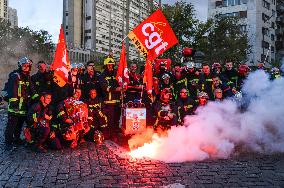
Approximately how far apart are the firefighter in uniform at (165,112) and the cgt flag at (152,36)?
3.62 ft

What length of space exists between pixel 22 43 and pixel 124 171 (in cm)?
3887

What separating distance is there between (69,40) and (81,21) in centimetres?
538

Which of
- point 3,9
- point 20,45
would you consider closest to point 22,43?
point 20,45

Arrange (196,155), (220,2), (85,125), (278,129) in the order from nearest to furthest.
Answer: (196,155) → (278,129) → (85,125) → (220,2)

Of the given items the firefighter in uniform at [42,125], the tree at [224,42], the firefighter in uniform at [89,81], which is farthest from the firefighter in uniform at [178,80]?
the tree at [224,42]

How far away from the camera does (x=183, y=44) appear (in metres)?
29.5

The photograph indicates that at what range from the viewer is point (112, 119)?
10383mm

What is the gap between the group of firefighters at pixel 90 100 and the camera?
885 cm

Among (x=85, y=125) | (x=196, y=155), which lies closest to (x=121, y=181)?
(x=196, y=155)

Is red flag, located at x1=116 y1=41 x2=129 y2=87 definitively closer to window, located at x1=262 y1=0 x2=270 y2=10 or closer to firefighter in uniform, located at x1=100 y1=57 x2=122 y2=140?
firefighter in uniform, located at x1=100 y1=57 x2=122 y2=140

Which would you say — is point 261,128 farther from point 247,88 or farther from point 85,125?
point 85,125

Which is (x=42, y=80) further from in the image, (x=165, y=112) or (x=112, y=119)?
(x=165, y=112)

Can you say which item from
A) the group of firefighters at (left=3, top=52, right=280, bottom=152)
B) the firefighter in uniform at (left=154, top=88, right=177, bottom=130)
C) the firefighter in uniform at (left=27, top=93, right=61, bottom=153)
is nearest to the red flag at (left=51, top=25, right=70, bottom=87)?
the group of firefighters at (left=3, top=52, right=280, bottom=152)

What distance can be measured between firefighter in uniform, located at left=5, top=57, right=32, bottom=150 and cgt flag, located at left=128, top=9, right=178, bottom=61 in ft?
9.44
